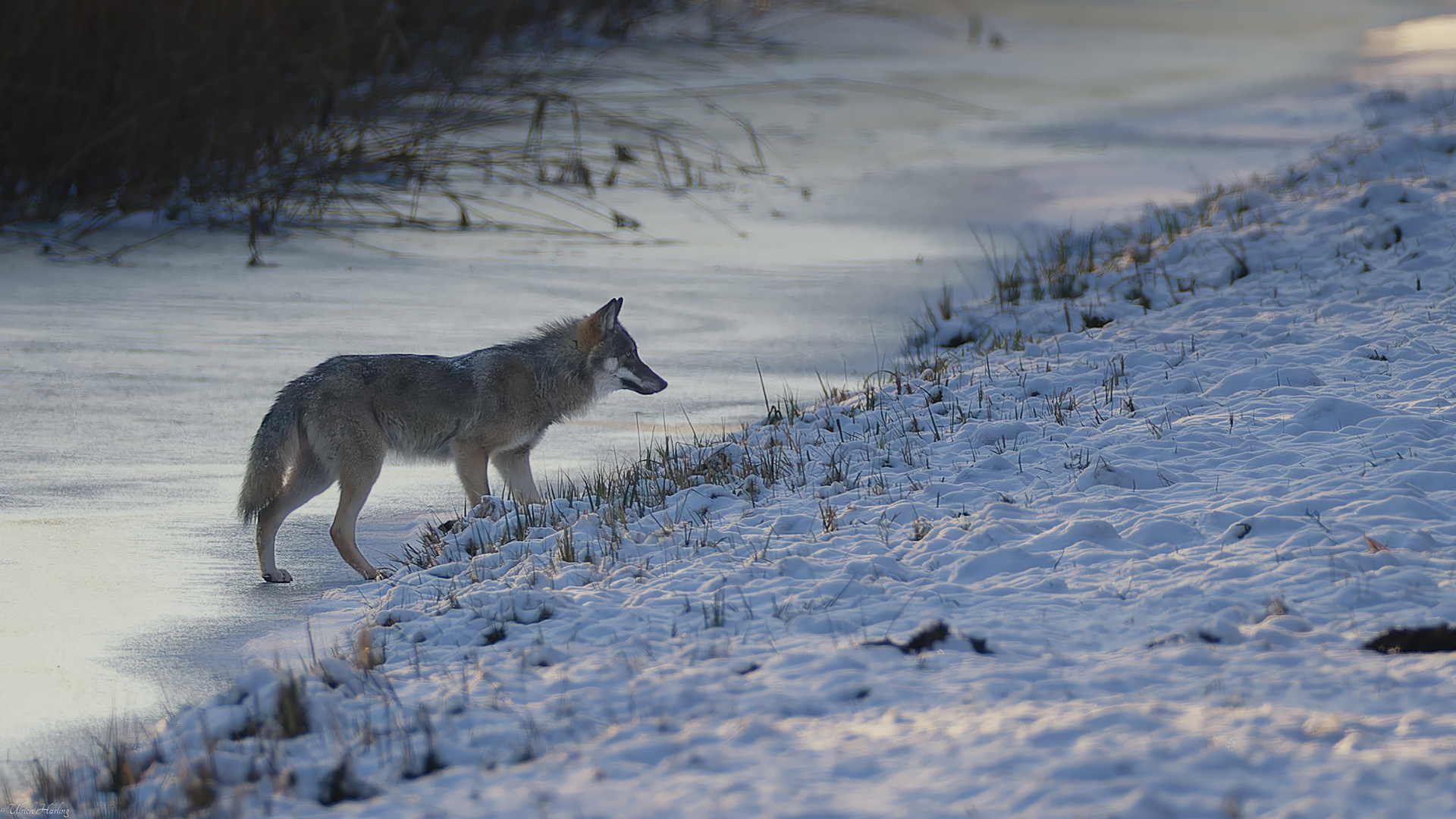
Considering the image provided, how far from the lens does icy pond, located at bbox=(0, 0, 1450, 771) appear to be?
6.83m

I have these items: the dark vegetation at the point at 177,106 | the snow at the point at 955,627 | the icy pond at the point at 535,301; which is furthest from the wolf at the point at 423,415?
the dark vegetation at the point at 177,106

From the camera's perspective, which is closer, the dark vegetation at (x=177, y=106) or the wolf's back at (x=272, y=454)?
the wolf's back at (x=272, y=454)

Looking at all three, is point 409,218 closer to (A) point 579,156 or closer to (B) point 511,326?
(A) point 579,156

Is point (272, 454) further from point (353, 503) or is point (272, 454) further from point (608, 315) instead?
point (608, 315)

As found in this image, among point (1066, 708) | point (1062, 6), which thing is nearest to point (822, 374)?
point (1066, 708)

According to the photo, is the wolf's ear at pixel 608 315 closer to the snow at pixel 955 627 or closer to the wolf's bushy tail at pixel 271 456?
the snow at pixel 955 627

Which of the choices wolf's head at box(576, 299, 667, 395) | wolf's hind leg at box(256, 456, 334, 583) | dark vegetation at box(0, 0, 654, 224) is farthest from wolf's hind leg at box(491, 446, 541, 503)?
dark vegetation at box(0, 0, 654, 224)

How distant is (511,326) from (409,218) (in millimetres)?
4650

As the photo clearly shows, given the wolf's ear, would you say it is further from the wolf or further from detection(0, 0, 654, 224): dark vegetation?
detection(0, 0, 654, 224): dark vegetation

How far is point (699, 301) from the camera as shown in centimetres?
1366

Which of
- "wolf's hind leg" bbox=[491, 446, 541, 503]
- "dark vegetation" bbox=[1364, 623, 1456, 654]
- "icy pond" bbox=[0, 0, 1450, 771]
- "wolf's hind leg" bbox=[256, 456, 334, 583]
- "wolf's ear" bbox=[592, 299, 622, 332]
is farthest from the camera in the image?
"wolf's ear" bbox=[592, 299, 622, 332]

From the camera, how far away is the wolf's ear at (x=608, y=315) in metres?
9.00

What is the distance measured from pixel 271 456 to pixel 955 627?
369cm

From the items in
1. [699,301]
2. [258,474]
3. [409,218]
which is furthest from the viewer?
[409,218]
